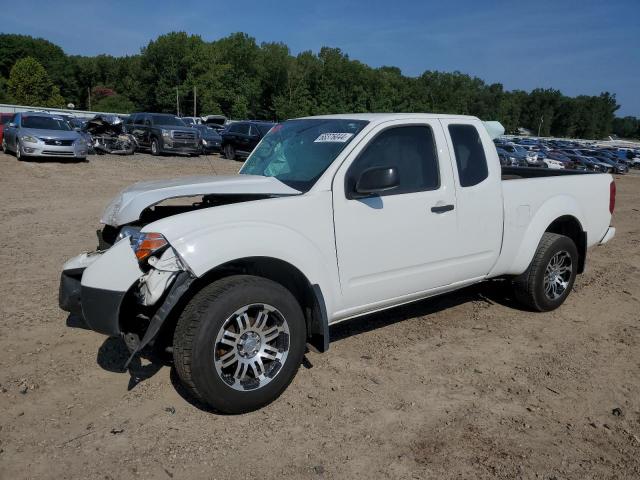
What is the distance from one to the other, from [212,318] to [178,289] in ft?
0.84

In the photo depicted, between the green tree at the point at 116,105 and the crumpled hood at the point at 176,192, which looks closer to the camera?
the crumpled hood at the point at 176,192

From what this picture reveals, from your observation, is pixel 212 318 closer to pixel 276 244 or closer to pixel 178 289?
pixel 178 289

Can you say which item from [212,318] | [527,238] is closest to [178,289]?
[212,318]

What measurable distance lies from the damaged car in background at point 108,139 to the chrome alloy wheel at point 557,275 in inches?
774

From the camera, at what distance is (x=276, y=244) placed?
3.41 metres

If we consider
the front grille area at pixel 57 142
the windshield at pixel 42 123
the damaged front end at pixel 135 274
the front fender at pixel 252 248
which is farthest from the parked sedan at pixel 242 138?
the front fender at pixel 252 248

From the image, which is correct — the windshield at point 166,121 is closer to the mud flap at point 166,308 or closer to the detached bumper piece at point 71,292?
the detached bumper piece at point 71,292

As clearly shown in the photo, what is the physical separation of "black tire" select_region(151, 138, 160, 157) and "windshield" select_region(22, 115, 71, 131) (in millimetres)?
4330

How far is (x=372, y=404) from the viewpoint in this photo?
141 inches

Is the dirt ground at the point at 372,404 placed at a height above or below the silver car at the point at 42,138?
below

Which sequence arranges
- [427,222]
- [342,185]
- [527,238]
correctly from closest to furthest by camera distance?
1. [342,185]
2. [427,222]
3. [527,238]

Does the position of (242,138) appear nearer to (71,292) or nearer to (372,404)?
(71,292)

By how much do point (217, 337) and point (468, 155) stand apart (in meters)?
2.61

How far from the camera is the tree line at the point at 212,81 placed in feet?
275
